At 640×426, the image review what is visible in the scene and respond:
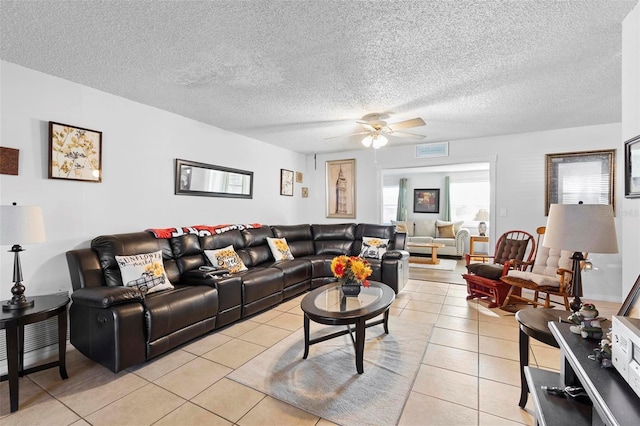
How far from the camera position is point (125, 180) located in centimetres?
319

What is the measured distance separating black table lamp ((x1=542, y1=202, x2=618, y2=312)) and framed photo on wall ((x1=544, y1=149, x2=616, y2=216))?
10.8 ft

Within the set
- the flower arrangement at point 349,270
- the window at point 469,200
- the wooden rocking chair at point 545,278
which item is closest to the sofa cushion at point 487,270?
the wooden rocking chair at point 545,278

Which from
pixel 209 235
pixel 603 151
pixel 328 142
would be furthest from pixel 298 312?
pixel 603 151

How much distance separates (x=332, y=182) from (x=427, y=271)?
2.63 m

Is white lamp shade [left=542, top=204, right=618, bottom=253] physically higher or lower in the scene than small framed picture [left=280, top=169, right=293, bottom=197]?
lower

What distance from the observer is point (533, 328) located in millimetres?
1664

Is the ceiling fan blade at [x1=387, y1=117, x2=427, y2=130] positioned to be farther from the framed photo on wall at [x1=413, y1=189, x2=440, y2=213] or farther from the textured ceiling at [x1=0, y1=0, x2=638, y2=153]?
the framed photo on wall at [x1=413, y1=189, x2=440, y2=213]

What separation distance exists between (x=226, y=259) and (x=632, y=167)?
364cm

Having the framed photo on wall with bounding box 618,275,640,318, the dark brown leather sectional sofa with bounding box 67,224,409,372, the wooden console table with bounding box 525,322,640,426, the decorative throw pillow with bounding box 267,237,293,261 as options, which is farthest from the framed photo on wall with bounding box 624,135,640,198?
the decorative throw pillow with bounding box 267,237,293,261

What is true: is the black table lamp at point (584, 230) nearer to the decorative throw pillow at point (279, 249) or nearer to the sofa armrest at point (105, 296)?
the sofa armrest at point (105, 296)

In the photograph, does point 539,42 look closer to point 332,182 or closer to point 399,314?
point 399,314

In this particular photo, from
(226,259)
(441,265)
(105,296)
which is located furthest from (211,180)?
(441,265)

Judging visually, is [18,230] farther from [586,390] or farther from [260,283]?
[586,390]

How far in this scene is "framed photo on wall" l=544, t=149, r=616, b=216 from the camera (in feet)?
13.4
